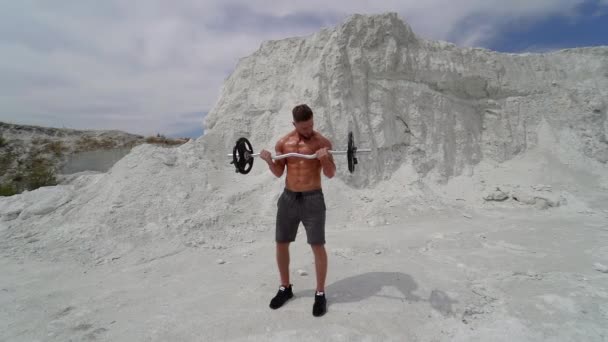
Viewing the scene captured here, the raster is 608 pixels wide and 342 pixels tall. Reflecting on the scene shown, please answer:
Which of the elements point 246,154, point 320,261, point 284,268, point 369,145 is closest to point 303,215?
point 320,261

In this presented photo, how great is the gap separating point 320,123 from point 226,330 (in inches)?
246

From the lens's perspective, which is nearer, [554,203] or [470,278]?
[470,278]

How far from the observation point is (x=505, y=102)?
35.7 feet

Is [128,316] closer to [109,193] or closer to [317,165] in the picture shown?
[317,165]

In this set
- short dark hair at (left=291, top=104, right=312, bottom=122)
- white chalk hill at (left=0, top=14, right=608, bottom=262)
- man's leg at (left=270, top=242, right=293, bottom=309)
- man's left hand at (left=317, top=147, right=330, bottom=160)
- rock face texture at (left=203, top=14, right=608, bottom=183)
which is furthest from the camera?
rock face texture at (left=203, top=14, right=608, bottom=183)

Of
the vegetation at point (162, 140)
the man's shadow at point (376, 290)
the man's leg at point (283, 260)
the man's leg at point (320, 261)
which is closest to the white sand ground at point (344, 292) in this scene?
the man's shadow at point (376, 290)

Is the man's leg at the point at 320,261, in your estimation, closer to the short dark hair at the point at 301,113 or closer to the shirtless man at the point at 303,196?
the shirtless man at the point at 303,196

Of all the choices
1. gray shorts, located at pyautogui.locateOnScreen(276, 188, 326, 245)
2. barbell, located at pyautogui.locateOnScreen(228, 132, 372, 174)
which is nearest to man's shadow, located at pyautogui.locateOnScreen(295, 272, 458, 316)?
gray shorts, located at pyautogui.locateOnScreen(276, 188, 326, 245)

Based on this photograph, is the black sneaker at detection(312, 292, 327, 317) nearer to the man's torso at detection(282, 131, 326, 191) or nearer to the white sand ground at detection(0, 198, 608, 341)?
the white sand ground at detection(0, 198, 608, 341)

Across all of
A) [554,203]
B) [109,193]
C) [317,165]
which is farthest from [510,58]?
[109,193]

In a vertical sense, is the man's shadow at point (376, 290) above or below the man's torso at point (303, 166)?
below

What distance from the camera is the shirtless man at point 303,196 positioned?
3170mm

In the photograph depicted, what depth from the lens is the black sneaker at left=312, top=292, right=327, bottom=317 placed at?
304 cm

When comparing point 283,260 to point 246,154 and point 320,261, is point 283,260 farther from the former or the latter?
point 246,154
